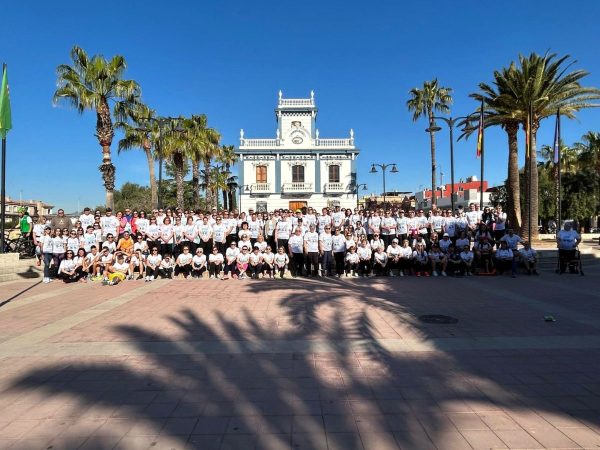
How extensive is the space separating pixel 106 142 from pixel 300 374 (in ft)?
62.8

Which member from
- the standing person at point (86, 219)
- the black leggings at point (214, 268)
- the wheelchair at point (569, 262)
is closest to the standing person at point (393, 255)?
the wheelchair at point (569, 262)

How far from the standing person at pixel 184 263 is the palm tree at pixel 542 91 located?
1655cm

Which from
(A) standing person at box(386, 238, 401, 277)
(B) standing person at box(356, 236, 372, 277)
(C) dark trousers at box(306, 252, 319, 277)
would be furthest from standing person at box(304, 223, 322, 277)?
(A) standing person at box(386, 238, 401, 277)

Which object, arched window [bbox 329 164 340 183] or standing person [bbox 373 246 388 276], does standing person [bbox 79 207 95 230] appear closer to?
standing person [bbox 373 246 388 276]

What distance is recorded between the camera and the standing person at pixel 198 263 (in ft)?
39.1

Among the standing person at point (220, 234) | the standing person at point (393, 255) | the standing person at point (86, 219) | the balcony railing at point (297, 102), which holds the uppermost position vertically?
the balcony railing at point (297, 102)

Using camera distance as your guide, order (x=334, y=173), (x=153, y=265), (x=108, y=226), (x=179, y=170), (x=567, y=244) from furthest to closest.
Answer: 1. (x=334, y=173)
2. (x=179, y=170)
3. (x=108, y=226)
4. (x=567, y=244)
5. (x=153, y=265)

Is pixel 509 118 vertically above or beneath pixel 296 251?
above

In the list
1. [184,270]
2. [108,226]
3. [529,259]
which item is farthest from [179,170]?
[529,259]

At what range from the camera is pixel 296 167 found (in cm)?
4144

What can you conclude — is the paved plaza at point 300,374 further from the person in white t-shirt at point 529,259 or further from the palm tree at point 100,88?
the palm tree at point 100,88

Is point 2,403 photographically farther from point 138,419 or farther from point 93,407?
point 138,419

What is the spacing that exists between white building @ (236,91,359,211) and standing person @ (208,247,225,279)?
2869 centimetres

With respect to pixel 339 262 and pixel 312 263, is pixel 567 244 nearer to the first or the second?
pixel 339 262
